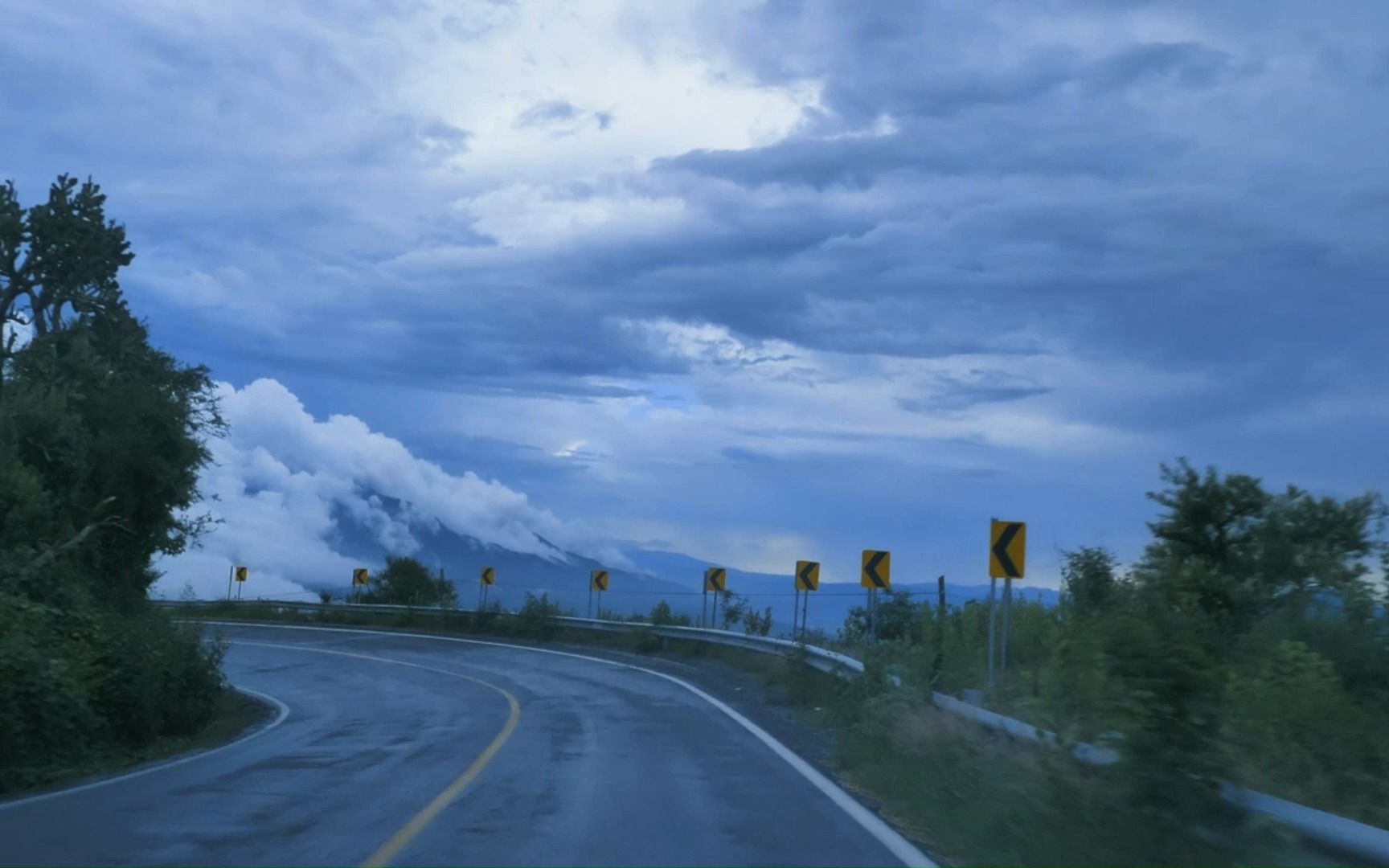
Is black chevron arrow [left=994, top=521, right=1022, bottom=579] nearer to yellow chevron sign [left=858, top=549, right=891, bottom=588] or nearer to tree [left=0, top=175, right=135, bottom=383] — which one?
yellow chevron sign [left=858, top=549, right=891, bottom=588]

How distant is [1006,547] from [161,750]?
12.5 metres

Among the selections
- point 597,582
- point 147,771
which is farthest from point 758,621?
point 147,771

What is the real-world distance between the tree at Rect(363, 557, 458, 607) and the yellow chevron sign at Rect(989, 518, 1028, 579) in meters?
46.8

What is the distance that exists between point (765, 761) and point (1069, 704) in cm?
613

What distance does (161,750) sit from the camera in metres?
18.2

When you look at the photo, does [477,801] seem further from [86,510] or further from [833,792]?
[86,510]

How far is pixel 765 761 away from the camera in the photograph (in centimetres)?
1509

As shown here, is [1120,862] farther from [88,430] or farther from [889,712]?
[88,430]

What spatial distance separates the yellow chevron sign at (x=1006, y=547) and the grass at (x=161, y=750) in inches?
446

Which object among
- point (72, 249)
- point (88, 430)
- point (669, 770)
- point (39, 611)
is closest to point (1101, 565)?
point (669, 770)

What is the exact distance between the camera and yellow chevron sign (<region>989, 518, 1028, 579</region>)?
1786cm

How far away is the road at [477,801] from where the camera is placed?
9.35 metres

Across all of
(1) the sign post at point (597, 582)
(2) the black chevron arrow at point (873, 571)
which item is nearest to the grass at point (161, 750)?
(2) the black chevron arrow at point (873, 571)

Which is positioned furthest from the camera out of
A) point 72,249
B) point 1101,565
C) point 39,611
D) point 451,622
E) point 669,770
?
point 451,622
